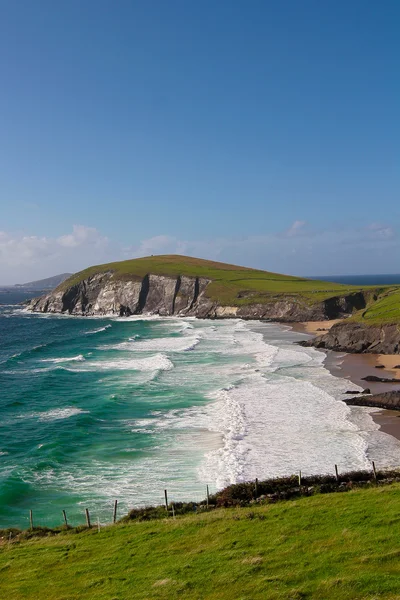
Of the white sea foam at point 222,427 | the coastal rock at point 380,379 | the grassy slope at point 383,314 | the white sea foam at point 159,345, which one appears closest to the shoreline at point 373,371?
the coastal rock at point 380,379

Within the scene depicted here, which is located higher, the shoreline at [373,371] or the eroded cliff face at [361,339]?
the eroded cliff face at [361,339]

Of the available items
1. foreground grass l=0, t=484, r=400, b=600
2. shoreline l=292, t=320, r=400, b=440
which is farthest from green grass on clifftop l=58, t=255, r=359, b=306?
foreground grass l=0, t=484, r=400, b=600

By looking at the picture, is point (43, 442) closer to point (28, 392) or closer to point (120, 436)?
point (120, 436)

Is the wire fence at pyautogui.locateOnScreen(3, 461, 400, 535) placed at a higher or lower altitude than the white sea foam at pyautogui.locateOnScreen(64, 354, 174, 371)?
lower

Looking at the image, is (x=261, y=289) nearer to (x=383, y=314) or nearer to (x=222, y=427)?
(x=383, y=314)

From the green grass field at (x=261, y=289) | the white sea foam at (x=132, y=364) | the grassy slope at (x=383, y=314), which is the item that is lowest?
the white sea foam at (x=132, y=364)

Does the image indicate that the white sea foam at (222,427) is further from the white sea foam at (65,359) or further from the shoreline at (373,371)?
the white sea foam at (65,359)

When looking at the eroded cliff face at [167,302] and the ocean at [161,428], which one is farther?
the eroded cliff face at [167,302]

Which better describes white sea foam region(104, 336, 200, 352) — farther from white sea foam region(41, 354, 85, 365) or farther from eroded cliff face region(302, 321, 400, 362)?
eroded cliff face region(302, 321, 400, 362)

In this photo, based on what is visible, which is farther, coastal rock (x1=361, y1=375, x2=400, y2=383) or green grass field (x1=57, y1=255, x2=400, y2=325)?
green grass field (x1=57, y1=255, x2=400, y2=325)
